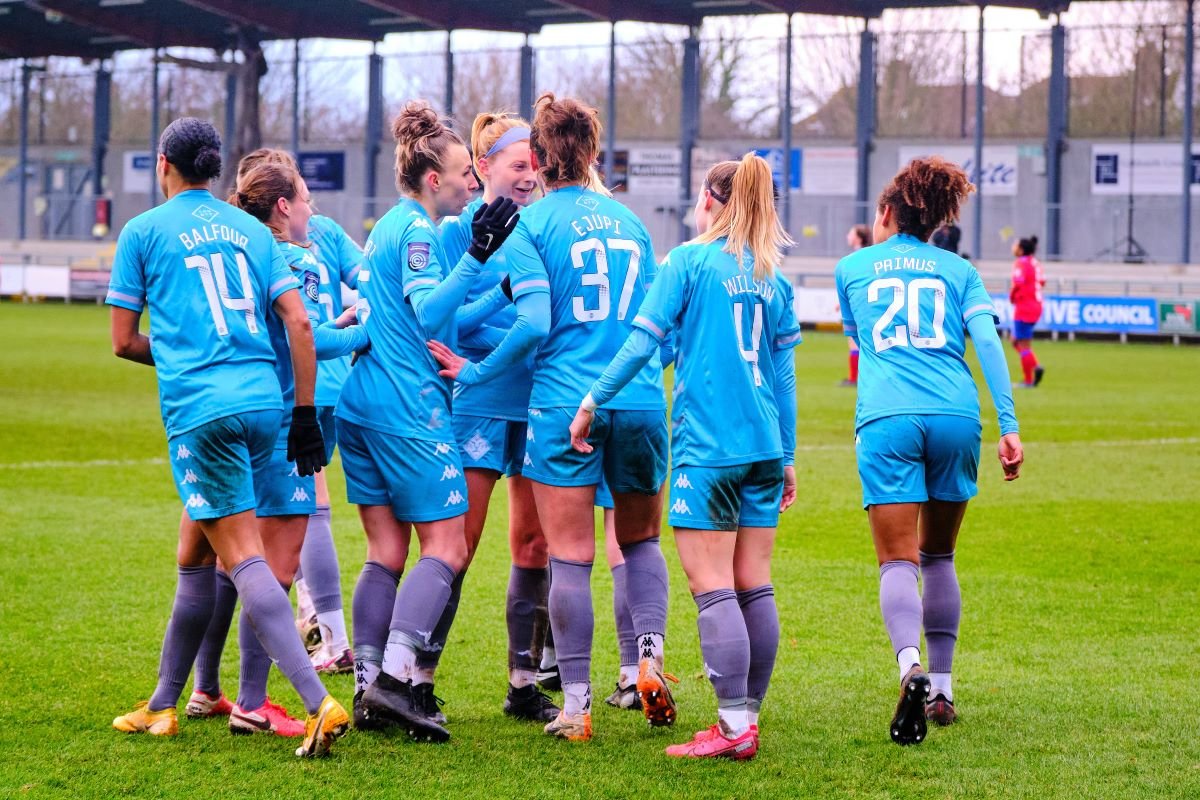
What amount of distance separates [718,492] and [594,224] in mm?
994

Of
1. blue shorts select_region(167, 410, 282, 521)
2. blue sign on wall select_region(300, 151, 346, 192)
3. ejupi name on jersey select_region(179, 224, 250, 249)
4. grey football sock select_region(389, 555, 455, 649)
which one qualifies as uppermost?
blue sign on wall select_region(300, 151, 346, 192)

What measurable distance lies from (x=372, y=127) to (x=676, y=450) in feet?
142

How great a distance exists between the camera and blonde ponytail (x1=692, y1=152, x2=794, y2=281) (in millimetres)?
4770

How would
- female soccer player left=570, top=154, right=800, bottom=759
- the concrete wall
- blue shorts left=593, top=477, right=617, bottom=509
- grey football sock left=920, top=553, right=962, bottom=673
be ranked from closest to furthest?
female soccer player left=570, top=154, right=800, bottom=759 < grey football sock left=920, top=553, right=962, bottom=673 < blue shorts left=593, top=477, right=617, bottom=509 < the concrete wall

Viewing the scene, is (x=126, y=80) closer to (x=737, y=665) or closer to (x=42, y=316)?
(x=42, y=316)

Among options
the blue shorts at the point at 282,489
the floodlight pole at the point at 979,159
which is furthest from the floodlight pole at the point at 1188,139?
the blue shorts at the point at 282,489

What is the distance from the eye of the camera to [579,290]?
4840mm

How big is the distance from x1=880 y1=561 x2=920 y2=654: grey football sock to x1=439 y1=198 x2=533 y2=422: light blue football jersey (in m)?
1.40

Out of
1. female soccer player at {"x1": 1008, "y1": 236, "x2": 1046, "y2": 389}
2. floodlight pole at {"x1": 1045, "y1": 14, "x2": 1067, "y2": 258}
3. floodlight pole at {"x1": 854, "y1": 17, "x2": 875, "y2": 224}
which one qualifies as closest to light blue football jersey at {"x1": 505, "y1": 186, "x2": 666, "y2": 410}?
female soccer player at {"x1": 1008, "y1": 236, "x2": 1046, "y2": 389}

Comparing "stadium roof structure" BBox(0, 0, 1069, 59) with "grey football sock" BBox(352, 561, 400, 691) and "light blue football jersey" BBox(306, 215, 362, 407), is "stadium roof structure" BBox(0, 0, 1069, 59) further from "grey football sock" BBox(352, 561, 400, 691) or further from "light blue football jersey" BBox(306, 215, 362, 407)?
"grey football sock" BBox(352, 561, 400, 691)

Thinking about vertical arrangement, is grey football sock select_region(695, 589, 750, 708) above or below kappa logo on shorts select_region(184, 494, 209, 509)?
below

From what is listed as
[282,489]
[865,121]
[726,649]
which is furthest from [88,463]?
[865,121]

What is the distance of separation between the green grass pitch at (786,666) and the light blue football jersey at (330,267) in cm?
119

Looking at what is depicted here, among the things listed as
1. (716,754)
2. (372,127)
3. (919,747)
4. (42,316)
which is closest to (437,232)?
(716,754)
